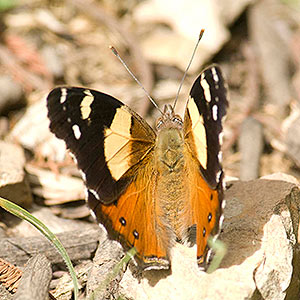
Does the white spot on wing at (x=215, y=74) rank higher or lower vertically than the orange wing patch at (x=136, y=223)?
higher

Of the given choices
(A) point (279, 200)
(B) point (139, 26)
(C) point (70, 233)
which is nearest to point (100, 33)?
(B) point (139, 26)

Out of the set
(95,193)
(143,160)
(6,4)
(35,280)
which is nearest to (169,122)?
(143,160)

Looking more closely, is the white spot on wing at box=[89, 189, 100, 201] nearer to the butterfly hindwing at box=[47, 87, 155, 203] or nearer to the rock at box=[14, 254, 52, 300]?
the butterfly hindwing at box=[47, 87, 155, 203]

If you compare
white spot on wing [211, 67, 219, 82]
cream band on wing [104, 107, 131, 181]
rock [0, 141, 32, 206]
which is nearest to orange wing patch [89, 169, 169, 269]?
cream band on wing [104, 107, 131, 181]

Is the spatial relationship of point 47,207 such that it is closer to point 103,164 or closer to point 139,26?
point 103,164

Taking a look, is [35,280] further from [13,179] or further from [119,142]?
[13,179]

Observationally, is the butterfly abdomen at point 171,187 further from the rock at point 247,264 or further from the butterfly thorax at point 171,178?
the rock at point 247,264

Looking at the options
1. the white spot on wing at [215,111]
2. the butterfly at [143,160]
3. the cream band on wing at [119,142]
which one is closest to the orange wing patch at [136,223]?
the butterfly at [143,160]
